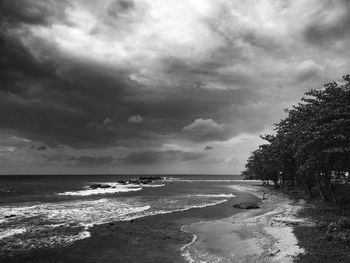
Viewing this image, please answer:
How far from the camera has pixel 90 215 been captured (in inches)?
1522

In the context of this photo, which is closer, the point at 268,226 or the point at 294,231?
the point at 294,231

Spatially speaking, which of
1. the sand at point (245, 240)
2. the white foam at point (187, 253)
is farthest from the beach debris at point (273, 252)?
the white foam at point (187, 253)

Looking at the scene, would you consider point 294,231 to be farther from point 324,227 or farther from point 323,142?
point 323,142

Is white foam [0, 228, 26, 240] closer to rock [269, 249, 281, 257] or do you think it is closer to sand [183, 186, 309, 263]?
sand [183, 186, 309, 263]

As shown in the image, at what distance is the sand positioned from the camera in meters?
18.5

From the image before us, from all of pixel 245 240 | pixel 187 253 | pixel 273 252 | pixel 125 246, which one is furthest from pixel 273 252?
pixel 125 246

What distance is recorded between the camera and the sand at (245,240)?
18.5 metres

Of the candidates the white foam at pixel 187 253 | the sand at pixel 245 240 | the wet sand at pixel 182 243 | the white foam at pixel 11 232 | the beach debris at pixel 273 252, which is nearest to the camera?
the beach debris at pixel 273 252

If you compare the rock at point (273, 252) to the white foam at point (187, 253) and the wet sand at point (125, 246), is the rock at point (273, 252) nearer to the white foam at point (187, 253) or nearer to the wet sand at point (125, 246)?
the white foam at point (187, 253)

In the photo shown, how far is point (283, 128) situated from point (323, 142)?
1457cm

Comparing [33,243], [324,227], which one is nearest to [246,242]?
[324,227]

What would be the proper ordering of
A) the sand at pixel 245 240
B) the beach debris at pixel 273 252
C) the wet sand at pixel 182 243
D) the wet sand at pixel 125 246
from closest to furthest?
1. the beach debris at pixel 273 252
2. the sand at pixel 245 240
3. the wet sand at pixel 182 243
4. the wet sand at pixel 125 246

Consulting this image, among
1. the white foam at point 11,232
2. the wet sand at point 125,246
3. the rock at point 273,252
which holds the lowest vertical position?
the wet sand at point 125,246

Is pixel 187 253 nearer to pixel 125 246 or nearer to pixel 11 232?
pixel 125 246
